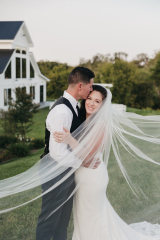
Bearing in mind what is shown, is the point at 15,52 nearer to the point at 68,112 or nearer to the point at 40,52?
the point at 68,112

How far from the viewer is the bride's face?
117 inches

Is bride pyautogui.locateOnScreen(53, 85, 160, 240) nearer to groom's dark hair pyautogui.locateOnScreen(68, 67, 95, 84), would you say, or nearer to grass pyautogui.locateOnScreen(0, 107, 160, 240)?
grass pyautogui.locateOnScreen(0, 107, 160, 240)

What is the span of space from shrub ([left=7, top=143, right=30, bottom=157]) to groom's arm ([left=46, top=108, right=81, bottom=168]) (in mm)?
6215

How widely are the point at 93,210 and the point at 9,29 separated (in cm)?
1737

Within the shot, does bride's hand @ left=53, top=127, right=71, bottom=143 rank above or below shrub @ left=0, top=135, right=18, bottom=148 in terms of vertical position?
above

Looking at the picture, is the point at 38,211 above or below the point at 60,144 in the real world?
below

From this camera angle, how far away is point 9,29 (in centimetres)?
1744

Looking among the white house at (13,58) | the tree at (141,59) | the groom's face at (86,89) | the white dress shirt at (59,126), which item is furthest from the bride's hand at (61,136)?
the tree at (141,59)

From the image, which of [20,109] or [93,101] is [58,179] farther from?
[20,109]

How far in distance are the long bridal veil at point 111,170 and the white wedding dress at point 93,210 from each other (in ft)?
0.55

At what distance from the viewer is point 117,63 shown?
31.8 metres

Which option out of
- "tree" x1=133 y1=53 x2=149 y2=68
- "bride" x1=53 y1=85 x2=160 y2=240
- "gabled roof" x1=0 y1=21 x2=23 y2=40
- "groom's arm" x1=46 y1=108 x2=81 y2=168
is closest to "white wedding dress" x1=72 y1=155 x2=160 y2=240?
"bride" x1=53 y1=85 x2=160 y2=240

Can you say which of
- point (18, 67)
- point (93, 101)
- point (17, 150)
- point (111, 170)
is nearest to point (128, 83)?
point (18, 67)

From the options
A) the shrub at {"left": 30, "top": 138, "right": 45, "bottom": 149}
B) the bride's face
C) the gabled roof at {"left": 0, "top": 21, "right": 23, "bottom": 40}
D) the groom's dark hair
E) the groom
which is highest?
the gabled roof at {"left": 0, "top": 21, "right": 23, "bottom": 40}
